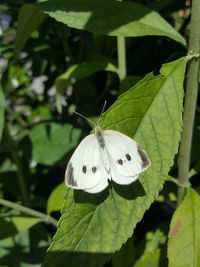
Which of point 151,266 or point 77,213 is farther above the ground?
point 77,213

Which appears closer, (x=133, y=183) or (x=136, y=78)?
(x=133, y=183)

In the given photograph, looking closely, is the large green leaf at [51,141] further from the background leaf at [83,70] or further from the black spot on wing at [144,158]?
the black spot on wing at [144,158]

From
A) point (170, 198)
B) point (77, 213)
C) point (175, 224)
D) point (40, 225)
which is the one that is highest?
point (77, 213)

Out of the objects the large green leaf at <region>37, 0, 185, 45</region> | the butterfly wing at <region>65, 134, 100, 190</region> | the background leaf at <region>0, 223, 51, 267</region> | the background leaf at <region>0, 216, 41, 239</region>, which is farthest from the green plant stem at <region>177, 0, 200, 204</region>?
the background leaf at <region>0, 223, 51, 267</region>

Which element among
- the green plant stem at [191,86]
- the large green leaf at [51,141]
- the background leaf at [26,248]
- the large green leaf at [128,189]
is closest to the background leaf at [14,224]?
the background leaf at [26,248]

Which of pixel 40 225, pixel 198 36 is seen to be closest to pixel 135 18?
pixel 198 36

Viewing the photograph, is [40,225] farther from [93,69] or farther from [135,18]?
[135,18]

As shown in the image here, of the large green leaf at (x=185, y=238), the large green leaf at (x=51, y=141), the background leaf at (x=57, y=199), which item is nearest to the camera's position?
the large green leaf at (x=185, y=238)

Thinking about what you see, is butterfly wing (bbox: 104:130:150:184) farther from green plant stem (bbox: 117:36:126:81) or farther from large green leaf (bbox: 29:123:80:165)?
large green leaf (bbox: 29:123:80:165)

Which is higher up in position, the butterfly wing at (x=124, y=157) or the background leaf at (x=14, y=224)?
the butterfly wing at (x=124, y=157)
